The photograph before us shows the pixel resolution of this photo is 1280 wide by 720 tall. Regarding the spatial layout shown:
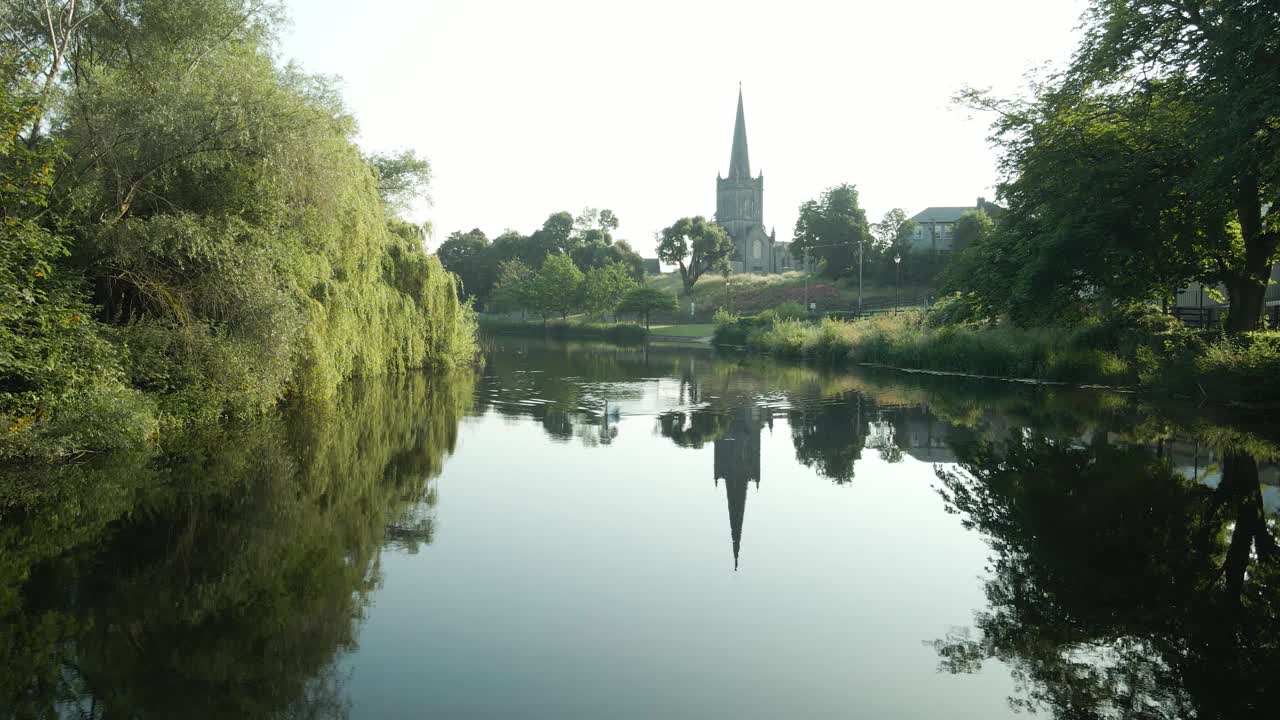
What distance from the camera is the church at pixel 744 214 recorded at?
12912cm

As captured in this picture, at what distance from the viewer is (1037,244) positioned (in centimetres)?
2547

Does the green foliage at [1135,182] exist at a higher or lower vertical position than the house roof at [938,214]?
lower

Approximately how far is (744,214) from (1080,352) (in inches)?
4063

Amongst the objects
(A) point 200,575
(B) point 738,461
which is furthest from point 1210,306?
(A) point 200,575

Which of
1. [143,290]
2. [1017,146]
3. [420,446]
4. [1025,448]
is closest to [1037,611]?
[1025,448]

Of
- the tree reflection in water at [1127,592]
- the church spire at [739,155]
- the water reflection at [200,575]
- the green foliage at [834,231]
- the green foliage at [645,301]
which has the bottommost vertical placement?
the tree reflection in water at [1127,592]

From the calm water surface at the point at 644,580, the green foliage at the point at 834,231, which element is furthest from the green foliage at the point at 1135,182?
the green foliage at the point at 834,231

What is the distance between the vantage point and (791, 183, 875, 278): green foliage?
9462 cm

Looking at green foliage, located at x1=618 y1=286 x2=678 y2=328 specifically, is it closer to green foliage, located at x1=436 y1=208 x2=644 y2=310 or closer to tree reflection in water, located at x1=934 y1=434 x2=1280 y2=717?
green foliage, located at x1=436 y1=208 x2=644 y2=310

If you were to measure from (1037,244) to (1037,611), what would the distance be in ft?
66.5

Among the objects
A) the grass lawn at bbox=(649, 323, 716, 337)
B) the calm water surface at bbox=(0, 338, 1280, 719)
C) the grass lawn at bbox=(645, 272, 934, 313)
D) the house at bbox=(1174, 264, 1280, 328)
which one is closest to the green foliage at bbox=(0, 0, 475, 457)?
the calm water surface at bbox=(0, 338, 1280, 719)

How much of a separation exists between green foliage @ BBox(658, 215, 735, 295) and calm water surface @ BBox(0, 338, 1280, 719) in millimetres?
88468

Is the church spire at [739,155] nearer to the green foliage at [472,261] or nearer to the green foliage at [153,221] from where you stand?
the green foliage at [472,261]

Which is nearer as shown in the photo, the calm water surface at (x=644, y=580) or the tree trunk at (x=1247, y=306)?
the calm water surface at (x=644, y=580)
